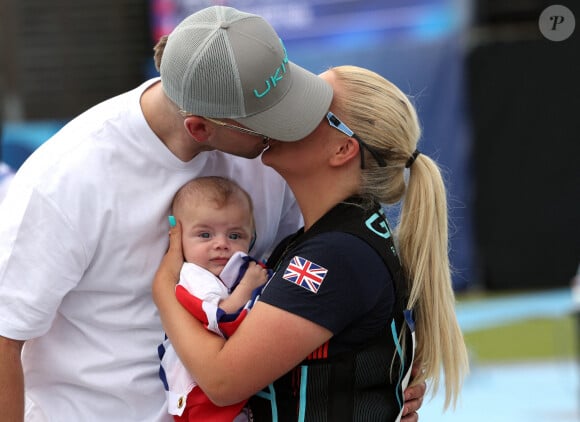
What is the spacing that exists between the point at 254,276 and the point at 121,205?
411mm

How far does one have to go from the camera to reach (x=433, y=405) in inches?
275

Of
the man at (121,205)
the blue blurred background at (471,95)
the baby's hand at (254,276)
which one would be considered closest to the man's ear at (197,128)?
the man at (121,205)

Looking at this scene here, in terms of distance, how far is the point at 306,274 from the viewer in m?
2.49

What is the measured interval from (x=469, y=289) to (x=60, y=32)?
538 centimetres

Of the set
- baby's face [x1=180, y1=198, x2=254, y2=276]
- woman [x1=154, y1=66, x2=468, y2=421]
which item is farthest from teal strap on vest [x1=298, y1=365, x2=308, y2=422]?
baby's face [x1=180, y1=198, x2=254, y2=276]

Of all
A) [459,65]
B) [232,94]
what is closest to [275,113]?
[232,94]

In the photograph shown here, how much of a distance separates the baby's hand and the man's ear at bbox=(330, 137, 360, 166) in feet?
1.20

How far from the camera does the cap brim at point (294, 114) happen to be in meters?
2.57

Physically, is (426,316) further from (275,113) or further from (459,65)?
(459,65)

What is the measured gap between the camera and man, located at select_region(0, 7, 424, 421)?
251cm

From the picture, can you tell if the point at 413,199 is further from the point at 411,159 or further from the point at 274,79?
the point at 274,79

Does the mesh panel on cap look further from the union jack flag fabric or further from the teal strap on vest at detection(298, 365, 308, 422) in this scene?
the teal strap on vest at detection(298, 365, 308, 422)

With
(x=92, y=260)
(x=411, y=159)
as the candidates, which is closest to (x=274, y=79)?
(x=411, y=159)

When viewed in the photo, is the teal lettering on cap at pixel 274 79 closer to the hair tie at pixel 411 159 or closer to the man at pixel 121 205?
the man at pixel 121 205
